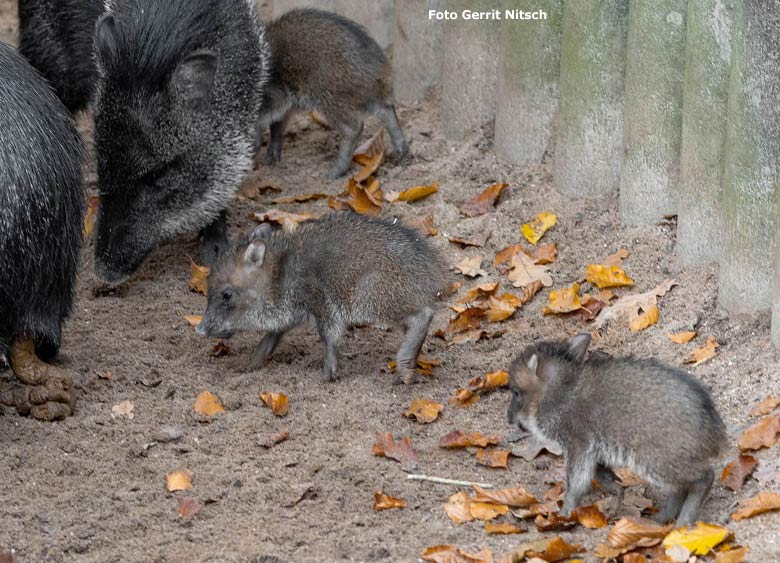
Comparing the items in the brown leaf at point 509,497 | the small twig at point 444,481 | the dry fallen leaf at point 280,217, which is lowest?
the small twig at point 444,481

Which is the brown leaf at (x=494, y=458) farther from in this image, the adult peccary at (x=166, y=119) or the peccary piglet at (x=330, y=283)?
the adult peccary at (x=166, y=119)

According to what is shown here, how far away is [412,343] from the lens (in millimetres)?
5492

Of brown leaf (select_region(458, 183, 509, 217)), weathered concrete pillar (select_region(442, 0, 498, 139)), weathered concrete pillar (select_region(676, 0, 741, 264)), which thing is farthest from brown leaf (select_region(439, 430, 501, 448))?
weathered concrete pillar (select_region(442, 0, 498, 139))

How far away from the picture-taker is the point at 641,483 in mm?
4605

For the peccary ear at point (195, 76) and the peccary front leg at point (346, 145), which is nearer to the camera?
the peccary ear at point (195, 76)

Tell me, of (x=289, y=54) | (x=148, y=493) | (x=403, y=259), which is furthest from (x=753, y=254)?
(x=289, y=54)

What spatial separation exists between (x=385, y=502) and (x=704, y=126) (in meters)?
2.12

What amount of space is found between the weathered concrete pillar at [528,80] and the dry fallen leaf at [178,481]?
9.34ft

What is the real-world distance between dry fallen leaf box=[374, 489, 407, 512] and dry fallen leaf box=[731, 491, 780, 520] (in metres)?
1.11

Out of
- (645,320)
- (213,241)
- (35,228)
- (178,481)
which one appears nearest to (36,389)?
(35,228)

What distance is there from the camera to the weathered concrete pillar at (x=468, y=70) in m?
7.05

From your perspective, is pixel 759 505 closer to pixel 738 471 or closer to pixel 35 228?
pixel 738 471

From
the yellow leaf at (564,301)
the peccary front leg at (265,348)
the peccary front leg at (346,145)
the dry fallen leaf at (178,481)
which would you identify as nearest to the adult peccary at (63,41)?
the peccary front leg at (346,145)

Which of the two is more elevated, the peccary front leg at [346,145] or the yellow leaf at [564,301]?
the peccary front leg at [346,145]
